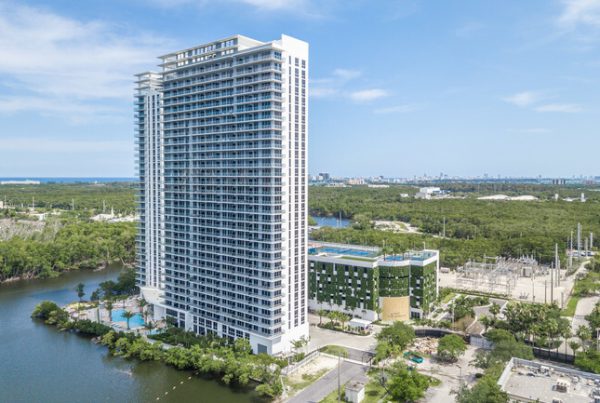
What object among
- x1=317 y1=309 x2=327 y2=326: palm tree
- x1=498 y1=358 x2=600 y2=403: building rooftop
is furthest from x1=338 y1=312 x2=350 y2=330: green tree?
x1=498 y1=358 x2=600 y2=403: building rooftop

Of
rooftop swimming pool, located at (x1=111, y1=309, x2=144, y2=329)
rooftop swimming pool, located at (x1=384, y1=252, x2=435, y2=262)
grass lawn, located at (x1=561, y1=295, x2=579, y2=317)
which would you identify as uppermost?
rooftop swimming pool, located at (x1=384, y1=252, x2=435, y2=262)

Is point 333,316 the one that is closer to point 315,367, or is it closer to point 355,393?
point 315,367

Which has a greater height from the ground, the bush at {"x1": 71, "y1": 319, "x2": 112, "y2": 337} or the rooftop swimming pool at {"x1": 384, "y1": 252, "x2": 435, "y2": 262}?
the rooftop swimming pool at {"x1": 384, "y1": 252, "x2": 435, "y2": 262}

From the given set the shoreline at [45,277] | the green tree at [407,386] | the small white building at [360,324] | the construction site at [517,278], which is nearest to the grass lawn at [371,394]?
the green tree at [407,386]

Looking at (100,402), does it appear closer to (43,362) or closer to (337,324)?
(43,362)

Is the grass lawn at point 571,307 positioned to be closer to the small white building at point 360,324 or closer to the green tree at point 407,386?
the small white building at point 360,324

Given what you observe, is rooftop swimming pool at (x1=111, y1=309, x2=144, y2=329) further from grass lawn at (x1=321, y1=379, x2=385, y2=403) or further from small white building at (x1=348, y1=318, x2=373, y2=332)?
grass lawn at (x1=321, y1=379, x2=385, y2=403)

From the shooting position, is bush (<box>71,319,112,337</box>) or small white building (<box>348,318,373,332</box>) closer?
bush (<box>71,319,112,337</box>)

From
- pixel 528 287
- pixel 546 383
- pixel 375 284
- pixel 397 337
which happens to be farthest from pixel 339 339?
pixel 528 287
